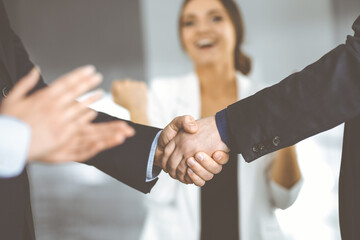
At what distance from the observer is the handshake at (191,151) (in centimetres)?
138

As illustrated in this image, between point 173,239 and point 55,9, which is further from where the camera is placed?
point 55,9

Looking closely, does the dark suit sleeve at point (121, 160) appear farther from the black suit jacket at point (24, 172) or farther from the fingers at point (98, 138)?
the fingers at point (98, 138)

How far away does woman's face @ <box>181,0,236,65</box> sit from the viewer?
228 cm

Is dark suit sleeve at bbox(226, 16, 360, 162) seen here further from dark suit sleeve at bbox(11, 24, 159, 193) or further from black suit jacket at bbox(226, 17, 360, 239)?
dark suit sleeve at bbox(11, 24, 159, 193)

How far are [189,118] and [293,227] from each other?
114 cm

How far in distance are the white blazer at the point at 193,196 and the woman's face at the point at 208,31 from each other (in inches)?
5.1

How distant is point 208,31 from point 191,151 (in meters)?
1.04

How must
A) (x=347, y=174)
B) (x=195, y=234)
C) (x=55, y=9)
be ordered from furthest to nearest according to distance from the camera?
(x=55, y=9) < (x=195, y=234) < (x=347, y=174)

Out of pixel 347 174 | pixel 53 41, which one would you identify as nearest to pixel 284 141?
pixel 347 174

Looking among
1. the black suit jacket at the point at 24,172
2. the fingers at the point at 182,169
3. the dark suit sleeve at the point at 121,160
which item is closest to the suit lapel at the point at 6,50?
the black suit jacket at the point at 24,172

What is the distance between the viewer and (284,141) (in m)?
1.18

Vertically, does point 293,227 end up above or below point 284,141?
below

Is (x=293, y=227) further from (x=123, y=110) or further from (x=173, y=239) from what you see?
(x=123, y=110)

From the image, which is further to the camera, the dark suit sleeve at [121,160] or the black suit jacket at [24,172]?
the dark suit sleeve at [121,160]
